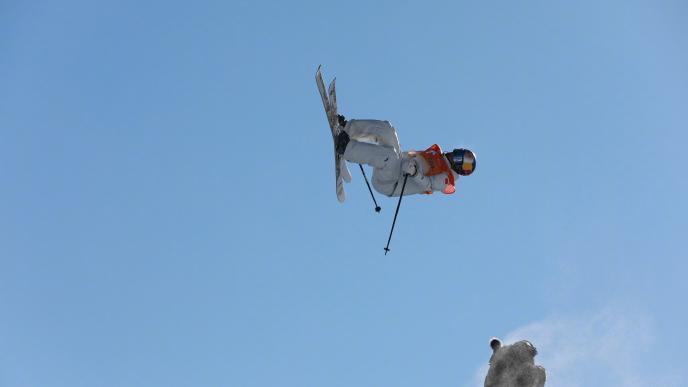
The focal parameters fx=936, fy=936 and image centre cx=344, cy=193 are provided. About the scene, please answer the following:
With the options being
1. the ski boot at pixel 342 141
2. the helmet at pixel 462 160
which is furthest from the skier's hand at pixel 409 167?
the ski boot at pixel 342 141

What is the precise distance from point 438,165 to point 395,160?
1.85m

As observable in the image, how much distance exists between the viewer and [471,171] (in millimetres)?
32969

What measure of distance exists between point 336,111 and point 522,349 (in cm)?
1069

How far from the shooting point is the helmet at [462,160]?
107 ft

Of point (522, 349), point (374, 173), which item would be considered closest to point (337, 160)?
point (374, 173)

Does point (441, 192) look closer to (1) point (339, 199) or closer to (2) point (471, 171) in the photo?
(2) point (471, 171)

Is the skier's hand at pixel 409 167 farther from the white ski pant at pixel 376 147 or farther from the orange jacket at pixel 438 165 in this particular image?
the orange jacket at pixel 438 165

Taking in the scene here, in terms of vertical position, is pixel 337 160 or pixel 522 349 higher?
pixel 337 160

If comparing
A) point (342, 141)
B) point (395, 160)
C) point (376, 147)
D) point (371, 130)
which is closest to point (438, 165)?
point (395, 160)

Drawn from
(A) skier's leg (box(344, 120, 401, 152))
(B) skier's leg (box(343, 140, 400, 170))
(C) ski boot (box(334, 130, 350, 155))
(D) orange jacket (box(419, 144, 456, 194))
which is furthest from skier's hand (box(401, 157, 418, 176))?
(C) ski boot (box(334, 130, 350, 155))

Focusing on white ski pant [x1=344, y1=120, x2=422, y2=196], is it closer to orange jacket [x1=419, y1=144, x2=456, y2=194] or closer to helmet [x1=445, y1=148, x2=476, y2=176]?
orange jacket [x1=419, y1=144, x2=456, y2=194]

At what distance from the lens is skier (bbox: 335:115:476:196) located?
31.3 m

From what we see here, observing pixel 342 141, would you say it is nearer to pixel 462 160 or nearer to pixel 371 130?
pixel 371 130

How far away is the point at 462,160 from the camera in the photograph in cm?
3272
